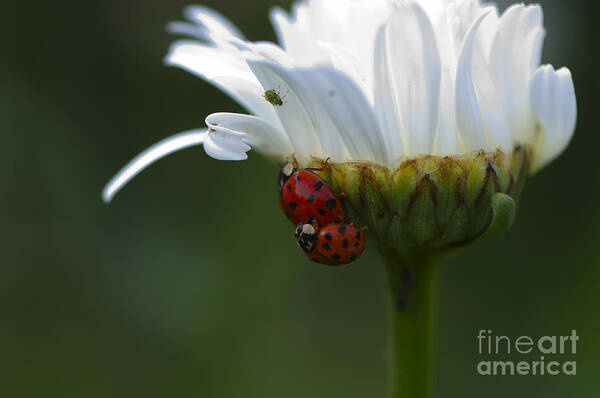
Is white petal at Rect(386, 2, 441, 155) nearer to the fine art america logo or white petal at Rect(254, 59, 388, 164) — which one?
white petal at Rect(254, 59, 388, 164)

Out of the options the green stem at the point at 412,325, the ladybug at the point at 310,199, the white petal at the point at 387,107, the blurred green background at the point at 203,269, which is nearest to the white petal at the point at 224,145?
the ladybug at the point at 310,199

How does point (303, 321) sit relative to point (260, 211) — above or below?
below

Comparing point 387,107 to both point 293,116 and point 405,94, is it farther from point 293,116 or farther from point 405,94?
point 293,116

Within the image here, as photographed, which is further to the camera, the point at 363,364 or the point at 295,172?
the point at 363,364

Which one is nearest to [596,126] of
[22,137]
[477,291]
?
[477,291]

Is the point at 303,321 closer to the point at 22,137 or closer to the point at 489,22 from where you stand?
the point at 22,137

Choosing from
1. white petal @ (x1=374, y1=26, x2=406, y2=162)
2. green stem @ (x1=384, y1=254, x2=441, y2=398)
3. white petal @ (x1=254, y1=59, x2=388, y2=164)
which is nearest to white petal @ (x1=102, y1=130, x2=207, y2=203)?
white petal @ (x1=254, y1=59, x2=388, y2=164)

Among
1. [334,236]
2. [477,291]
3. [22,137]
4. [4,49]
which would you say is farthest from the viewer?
[4,49]
